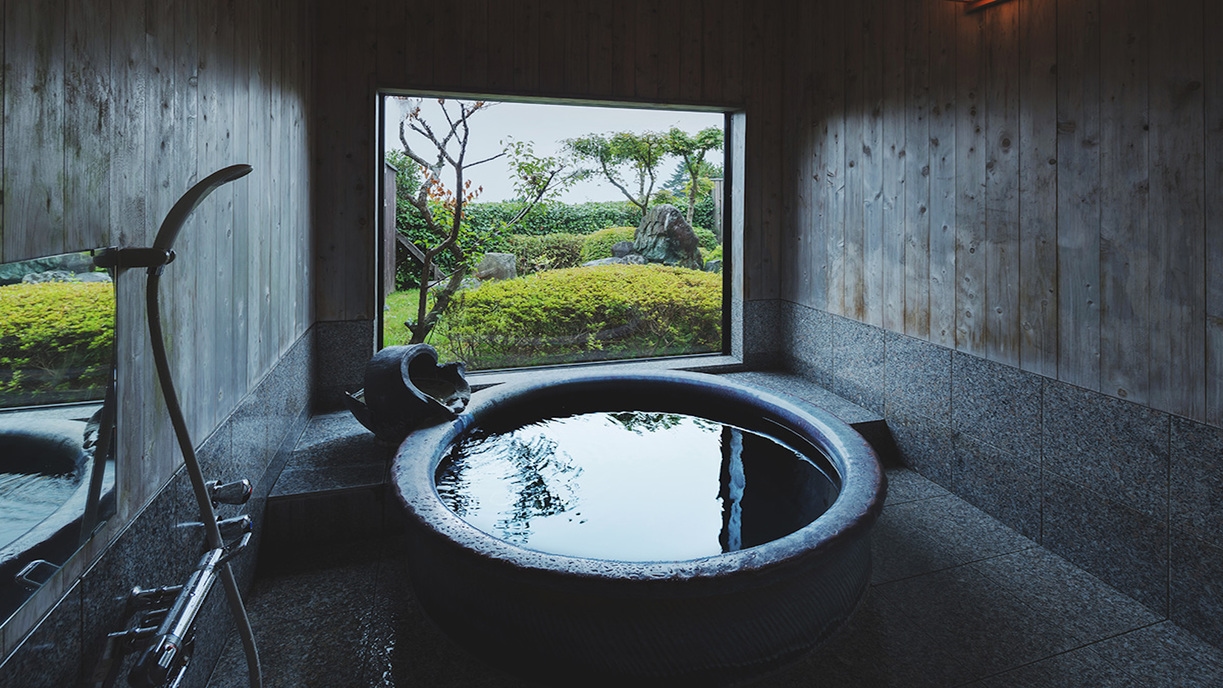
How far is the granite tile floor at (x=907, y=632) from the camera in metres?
1.76

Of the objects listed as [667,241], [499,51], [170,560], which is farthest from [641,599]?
[667,241]

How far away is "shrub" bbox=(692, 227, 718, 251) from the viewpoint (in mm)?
5777

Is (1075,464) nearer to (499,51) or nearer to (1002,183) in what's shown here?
(1002,183)

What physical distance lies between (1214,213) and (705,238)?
4065mm

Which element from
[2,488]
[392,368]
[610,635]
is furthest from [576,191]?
[2,488]

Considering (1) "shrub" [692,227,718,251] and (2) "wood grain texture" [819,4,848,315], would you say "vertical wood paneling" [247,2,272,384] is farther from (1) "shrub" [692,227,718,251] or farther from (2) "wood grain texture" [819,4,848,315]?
(1) "shrub" [692,227,718,251]

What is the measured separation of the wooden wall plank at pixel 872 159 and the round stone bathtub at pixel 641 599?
1.79 meters

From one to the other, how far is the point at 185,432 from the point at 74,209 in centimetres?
44

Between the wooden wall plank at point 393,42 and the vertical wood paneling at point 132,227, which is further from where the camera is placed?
the wooden wall plank at point 393,42

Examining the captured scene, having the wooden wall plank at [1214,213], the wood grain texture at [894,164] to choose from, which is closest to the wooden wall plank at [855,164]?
the wood grain texture at [894,164]

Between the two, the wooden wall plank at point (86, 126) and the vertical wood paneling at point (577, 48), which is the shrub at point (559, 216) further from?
the wooden wall plank at point (86, 126)

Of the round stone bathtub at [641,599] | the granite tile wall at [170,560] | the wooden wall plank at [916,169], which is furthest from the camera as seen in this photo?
the wooden wall plank at [916,169]

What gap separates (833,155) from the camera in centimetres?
395

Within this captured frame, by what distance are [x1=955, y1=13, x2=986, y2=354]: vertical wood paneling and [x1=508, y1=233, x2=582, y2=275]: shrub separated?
3.14 meters
